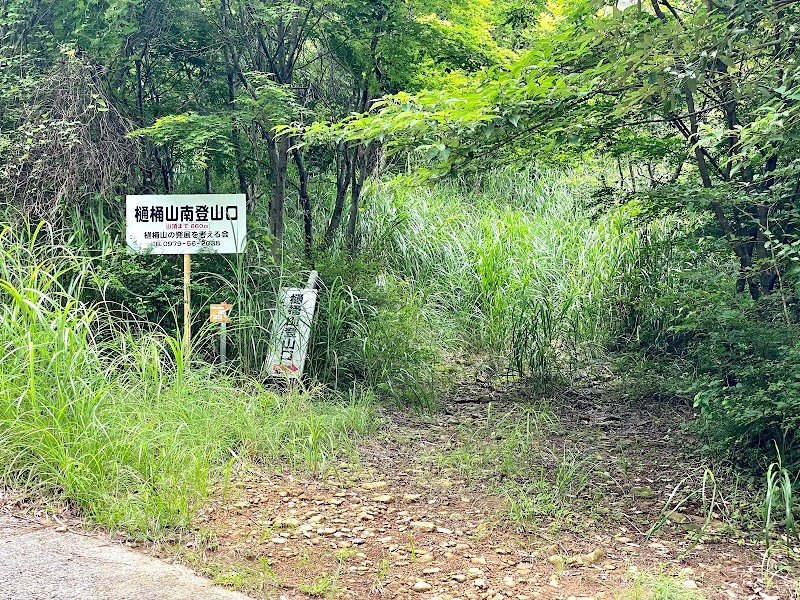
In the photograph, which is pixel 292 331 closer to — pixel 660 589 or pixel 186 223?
pixel 186 223

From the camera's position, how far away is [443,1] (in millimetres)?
Result: 6227

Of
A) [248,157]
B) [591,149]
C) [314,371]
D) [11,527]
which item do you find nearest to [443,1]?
[591,149]

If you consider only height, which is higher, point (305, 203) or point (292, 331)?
point (305, 203)

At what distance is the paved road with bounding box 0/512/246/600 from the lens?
9.32 feet

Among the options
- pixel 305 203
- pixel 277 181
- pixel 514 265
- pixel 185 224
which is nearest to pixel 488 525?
pixel 185 224

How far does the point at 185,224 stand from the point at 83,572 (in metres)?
3.42

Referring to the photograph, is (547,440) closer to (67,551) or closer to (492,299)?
(492,299)

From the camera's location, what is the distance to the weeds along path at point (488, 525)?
10.4 feet

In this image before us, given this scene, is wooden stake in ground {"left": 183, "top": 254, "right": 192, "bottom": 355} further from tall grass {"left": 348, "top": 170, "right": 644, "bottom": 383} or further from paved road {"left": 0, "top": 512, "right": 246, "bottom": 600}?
paved road {"left": 0, "top": 512, "right": 246, "bottom": 600}

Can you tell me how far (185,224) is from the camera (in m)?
5.92

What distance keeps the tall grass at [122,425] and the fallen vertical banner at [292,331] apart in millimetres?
578

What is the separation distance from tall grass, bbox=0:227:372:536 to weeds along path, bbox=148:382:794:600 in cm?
25

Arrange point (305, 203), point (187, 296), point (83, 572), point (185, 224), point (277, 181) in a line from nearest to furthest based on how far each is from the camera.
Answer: point (83, 572) → point (187, 296) → point (185, 224) → point (277, 181) → point (305, 203)

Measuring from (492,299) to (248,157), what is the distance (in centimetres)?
283
